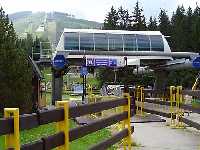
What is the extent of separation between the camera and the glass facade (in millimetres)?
42781

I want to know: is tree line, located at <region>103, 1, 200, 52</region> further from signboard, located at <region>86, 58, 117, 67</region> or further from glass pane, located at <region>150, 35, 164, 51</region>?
signboard, located at <region>86, 58, 117, 67</region>

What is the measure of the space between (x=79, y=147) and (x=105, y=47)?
3214cm

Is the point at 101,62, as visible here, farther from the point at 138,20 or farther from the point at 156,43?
the point at 138,20

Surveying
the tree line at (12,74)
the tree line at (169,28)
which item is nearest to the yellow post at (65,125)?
the tree line at (12,74)

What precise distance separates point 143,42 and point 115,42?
2827 millimetres

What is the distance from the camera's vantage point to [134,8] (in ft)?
406

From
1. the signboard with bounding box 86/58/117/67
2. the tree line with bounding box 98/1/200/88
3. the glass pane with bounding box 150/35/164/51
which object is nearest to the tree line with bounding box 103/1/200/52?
Result: the tree line with bounding box 98/1/200/88

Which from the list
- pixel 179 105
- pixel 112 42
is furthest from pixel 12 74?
pixel 112 42

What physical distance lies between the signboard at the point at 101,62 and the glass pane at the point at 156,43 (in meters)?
12.0

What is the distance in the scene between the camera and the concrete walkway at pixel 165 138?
11.9 metres

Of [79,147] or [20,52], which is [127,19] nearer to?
[20,52]

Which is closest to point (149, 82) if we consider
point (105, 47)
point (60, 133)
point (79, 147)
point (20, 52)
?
point (105, 47)

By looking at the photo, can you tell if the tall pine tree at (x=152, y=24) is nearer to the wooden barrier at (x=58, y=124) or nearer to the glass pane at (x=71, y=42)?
the glass pane at (x=71, y=42)

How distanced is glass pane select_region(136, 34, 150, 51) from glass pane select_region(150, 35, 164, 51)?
0.49 m
